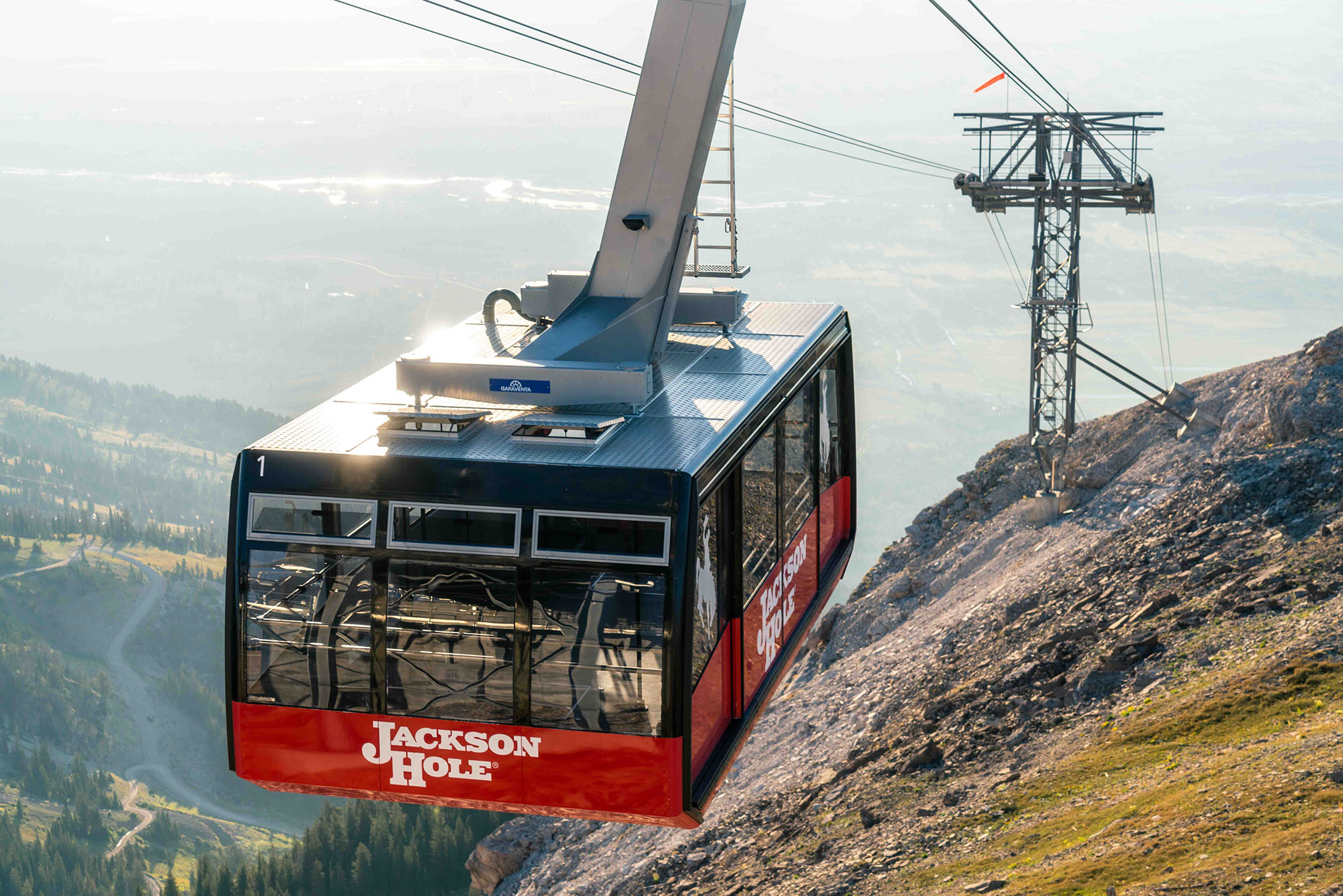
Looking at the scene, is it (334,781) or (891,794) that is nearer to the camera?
(334,781)

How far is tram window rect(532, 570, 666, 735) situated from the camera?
8.67m

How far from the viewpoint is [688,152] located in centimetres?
1217

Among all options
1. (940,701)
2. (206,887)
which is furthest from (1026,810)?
(206,887)

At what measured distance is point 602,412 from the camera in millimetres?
10148

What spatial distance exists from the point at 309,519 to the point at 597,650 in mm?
2135

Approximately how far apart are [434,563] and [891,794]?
21.5 metres

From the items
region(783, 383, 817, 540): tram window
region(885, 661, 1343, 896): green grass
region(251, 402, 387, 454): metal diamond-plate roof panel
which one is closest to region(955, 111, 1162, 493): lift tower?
region(885, 661, 1343, 896): green grass

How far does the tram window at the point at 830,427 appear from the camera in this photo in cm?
1420

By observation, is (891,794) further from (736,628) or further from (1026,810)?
(736,628)

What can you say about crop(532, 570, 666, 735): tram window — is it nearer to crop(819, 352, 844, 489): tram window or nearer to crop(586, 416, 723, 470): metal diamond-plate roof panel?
crop(586, 416, 723, 470): metal diamond-plate roof panel

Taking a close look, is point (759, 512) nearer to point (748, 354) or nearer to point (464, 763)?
point (748, 354)

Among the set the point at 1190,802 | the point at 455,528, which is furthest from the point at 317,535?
the point at 1190,802

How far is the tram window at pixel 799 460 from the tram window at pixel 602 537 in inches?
134

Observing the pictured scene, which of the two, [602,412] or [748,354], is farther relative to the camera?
[748,354]
